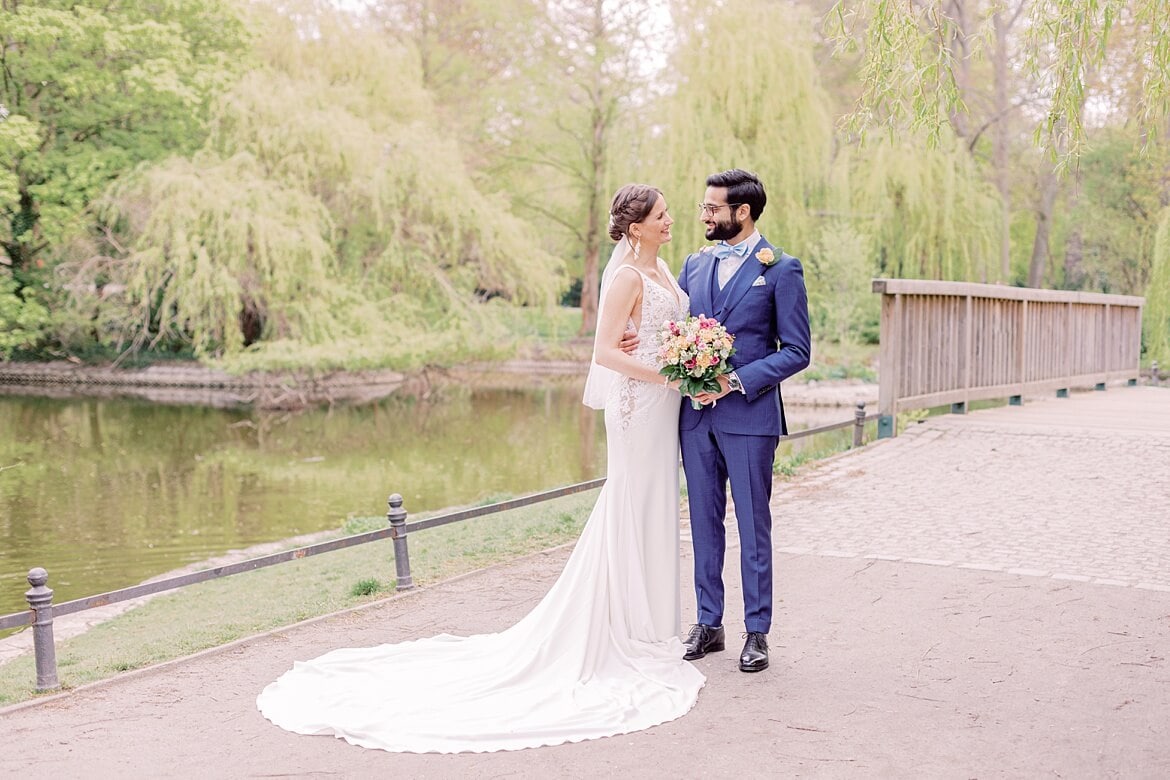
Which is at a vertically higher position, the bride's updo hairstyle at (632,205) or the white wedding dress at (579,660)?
the bride's updo hairstyle at (632,205)

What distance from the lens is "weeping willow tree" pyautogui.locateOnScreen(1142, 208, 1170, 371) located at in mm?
23797

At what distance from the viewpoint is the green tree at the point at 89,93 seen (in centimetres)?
2752

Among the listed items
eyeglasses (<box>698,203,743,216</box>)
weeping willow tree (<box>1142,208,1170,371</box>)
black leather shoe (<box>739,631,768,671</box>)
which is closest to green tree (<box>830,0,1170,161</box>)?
eyeglasses (<box>698,203,743,216</box>)

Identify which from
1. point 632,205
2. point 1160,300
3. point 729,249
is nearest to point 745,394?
point 729,249

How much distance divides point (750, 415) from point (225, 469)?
14.8 metres

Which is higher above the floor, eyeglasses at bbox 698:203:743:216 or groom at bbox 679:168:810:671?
eyeglasses at bbox 698:203:743:216

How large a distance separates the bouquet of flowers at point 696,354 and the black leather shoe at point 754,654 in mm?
1104

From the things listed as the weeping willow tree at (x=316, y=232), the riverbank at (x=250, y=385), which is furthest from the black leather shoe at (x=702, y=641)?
the riverbank at (x=250, y=385)

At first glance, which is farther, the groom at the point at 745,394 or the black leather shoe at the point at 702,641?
the black leather shoe at the point at 702,641

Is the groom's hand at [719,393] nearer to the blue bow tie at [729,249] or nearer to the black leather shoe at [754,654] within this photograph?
the blue bow tie at [729,249]

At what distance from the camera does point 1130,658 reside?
17.0 feet

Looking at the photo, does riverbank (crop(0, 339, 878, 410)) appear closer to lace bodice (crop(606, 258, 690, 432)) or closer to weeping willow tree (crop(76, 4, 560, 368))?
weeping willow tree (crop(76, 4, 560, 368))

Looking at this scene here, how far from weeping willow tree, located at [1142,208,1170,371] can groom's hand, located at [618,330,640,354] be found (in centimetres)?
2184

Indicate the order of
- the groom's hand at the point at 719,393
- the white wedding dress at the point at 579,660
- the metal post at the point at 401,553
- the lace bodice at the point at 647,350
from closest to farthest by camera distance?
the white wedding dress at the point at 579,660, the groom's hand at the point at 719,393, the lace bodice at the point at 647,350, the metal post at the point at 401,553
